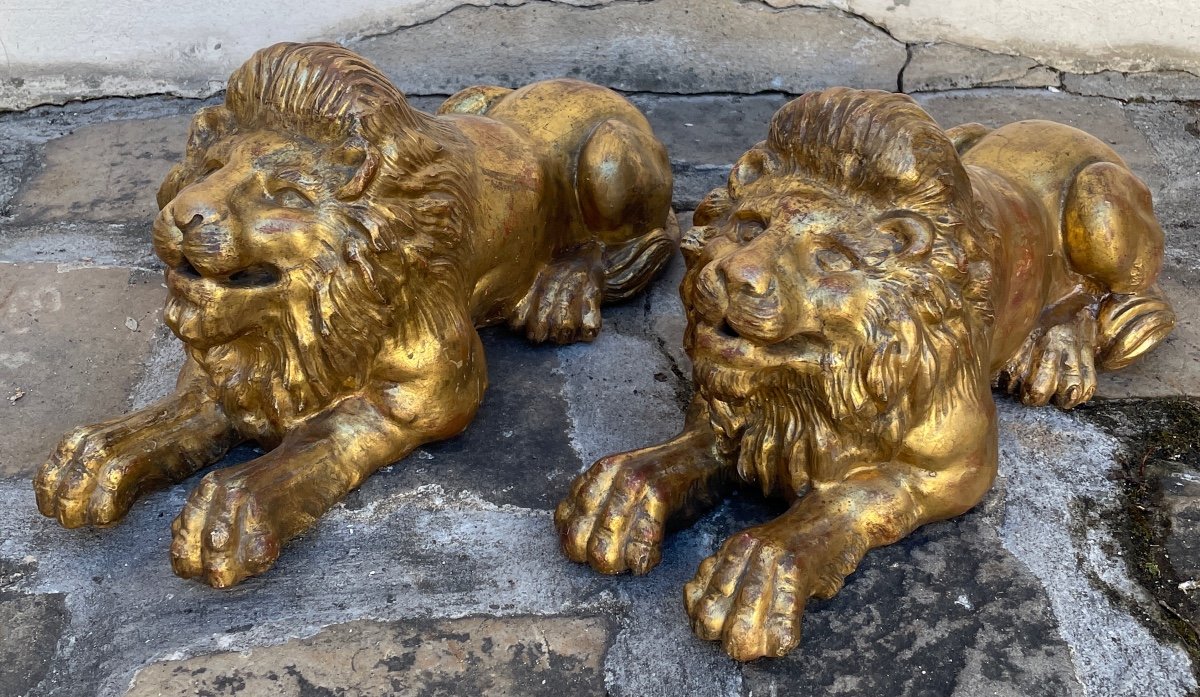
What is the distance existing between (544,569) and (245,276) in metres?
0.68

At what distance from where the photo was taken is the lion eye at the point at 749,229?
1.68 m

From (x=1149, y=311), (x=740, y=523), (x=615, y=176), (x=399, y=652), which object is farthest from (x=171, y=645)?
(x=1149, y=311)

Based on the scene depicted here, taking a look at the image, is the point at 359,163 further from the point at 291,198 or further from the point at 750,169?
the point at 750,169

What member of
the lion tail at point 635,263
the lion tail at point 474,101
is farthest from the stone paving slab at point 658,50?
the lion tail at point 635,263

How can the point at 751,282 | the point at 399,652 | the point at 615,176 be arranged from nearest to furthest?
the point at 751,282
the point at 399,652
the point at 615,176

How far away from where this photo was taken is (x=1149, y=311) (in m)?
2.26

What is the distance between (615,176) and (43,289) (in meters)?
1.30

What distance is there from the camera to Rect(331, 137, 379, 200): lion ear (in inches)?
70.7

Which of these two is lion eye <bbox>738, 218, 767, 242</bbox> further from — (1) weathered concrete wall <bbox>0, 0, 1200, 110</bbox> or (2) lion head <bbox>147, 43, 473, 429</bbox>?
(1) weathered concrete wall <bbox>0, 0, 1200, 110</bbox>

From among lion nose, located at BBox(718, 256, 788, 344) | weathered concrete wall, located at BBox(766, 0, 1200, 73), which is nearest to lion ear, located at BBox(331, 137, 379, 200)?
lion nose, located at BBox(718, 256, 788, 344)

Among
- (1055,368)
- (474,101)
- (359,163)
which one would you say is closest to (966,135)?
(1055,368)

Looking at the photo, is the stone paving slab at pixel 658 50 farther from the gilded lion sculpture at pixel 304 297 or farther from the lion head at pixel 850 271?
the lion head at pixel 850 271

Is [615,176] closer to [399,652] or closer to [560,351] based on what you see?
[560,351]

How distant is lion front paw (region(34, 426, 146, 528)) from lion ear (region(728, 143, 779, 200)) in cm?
110
